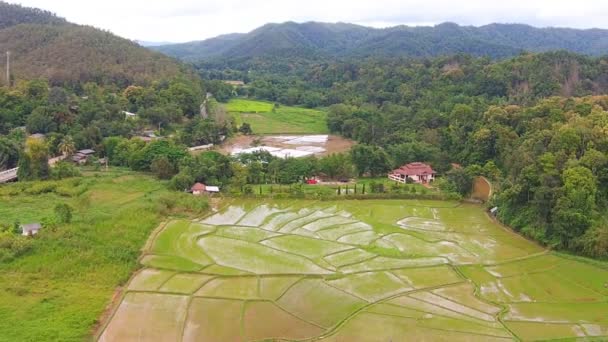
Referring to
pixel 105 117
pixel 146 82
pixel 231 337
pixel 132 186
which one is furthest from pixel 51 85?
pixel 231 337

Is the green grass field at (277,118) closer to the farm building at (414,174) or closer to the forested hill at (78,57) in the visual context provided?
the forested hill at (78,57)

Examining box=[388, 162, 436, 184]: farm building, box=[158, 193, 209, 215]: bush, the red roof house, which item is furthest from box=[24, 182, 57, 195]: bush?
box=[388, 162, 436, 184]: farm building

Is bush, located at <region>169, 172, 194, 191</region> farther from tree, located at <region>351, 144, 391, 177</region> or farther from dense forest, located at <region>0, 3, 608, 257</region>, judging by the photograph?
tree, located at <region>351, 144, 391, 177</region>

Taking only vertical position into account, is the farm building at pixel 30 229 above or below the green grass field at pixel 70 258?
A: above

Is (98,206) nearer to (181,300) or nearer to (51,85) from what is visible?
(181,300)

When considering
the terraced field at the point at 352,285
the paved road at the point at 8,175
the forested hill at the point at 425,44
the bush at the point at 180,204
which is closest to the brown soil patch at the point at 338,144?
the bush at the point at 180,204
